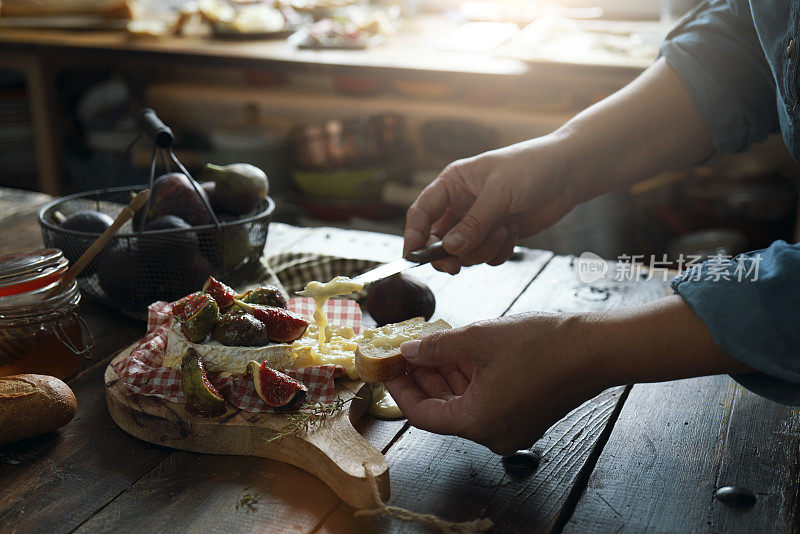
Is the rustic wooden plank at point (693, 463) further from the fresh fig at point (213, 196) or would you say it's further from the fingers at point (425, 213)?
the fresh fig at point (213, 196)

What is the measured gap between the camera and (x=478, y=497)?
1.06 m

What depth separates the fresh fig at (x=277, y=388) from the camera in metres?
1.19

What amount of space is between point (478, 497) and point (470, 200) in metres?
0.79

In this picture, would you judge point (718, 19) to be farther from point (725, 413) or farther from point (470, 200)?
point (725, 413)

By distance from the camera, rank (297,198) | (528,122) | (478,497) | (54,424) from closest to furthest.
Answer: (478,497)
(54,424)
(528,122)
(297,198)

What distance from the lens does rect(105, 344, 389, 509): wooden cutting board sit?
41.8 inches

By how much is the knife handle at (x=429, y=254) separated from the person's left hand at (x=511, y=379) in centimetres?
42

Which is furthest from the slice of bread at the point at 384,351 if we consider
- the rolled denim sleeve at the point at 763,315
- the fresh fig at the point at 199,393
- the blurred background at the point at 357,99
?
the blurred background at the point at 357,99

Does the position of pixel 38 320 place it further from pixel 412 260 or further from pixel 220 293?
pixel 412 260

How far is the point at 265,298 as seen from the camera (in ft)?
4.54

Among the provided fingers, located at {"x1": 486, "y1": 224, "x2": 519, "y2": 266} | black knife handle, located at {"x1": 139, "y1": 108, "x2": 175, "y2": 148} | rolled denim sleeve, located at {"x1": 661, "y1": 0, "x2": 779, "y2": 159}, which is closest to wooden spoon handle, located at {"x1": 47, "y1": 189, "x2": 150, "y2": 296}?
black knife handle, located at {"x1": 139, "y1": 108, "x2": 175, "y2": 148}

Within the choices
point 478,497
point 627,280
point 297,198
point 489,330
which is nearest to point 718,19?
point 627,280

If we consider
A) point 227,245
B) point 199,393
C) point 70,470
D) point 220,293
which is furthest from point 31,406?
point 227,245

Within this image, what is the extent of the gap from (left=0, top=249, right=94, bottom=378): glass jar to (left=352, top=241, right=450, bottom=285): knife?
1.77 ft
